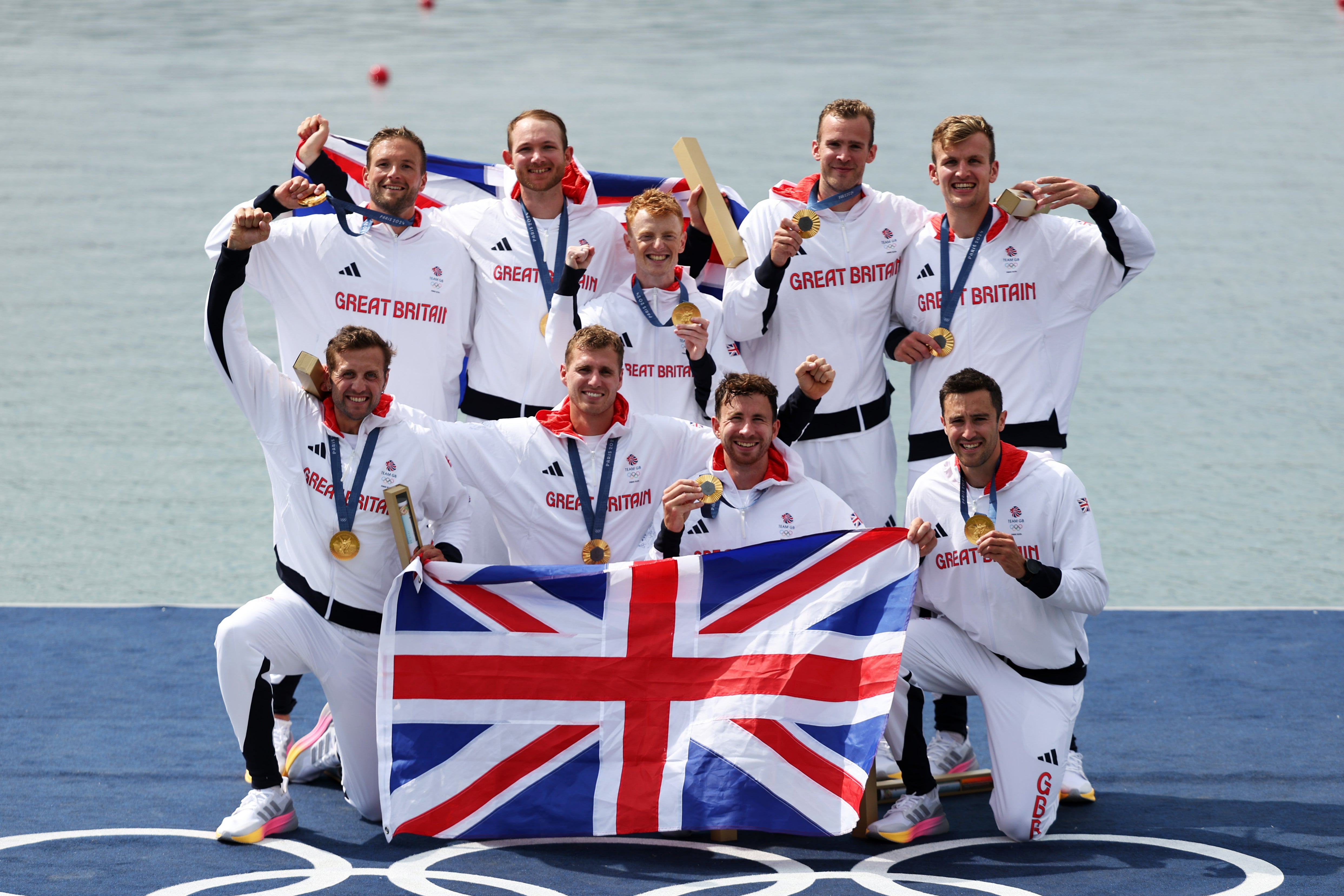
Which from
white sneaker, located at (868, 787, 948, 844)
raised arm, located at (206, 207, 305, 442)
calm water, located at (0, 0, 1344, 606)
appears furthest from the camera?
calm water, located at (0, 0, 1344, 606)

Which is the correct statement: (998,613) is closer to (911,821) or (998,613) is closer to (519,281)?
(911,821)

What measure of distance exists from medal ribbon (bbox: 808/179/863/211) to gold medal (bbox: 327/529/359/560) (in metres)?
2.03

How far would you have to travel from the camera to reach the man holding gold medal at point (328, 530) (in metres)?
5.19

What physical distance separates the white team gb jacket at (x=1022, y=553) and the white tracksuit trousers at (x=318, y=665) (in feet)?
6.27

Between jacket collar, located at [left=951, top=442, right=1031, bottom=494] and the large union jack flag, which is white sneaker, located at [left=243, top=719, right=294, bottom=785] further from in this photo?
jacket collar, located at [left=951, top=442, right=1031, bottom=494]

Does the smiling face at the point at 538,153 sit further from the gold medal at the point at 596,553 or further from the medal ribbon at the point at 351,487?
the gold medal at the point at 596,553

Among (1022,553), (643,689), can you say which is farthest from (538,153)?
(1022,553)

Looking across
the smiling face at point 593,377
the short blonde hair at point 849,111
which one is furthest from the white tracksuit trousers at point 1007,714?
the short blonde hair at point 849,111

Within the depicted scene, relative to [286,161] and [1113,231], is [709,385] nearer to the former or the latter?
[1113,231]

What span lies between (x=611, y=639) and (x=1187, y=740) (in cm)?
226

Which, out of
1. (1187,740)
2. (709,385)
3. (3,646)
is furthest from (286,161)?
(1187,740)

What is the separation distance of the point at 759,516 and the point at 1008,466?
83cm

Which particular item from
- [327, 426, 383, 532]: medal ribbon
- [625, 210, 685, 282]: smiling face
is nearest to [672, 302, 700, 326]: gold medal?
[625, 210, 685, 282]: smiling face

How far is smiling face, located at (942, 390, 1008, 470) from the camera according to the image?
5.10m
